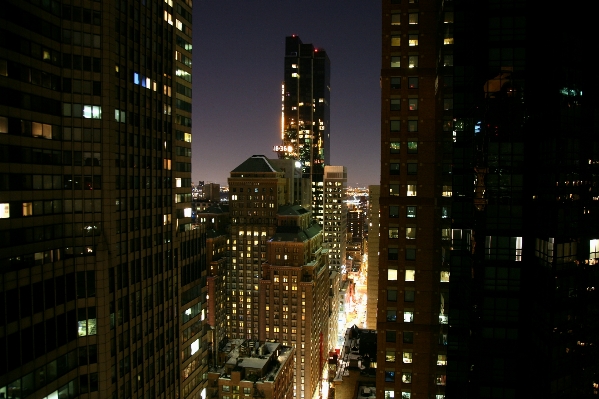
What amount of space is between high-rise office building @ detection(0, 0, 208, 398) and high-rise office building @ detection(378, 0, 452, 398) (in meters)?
29.8

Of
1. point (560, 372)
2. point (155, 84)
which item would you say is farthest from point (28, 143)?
point (560, 372)

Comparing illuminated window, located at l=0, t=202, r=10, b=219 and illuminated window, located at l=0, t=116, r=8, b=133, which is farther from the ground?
illuminated window, located at l=0, t=116, r=8, b=133

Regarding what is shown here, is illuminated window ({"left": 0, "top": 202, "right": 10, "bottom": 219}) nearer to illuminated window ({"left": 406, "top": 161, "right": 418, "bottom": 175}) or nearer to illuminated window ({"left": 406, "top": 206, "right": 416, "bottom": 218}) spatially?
illuminated window ({"left": 406, "top": 206, "right": 416, "bottom": 218})

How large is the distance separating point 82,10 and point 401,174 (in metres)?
→ 39.8

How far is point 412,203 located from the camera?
5378 centimetres

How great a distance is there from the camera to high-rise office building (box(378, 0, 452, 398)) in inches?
2087

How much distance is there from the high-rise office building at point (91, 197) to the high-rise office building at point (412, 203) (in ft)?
97.7

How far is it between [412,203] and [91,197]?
121 ft

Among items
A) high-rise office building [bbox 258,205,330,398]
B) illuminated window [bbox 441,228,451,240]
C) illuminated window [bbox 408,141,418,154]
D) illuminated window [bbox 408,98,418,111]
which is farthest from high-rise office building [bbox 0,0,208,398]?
A: high-rise office building [bbox 258,205,330,398]

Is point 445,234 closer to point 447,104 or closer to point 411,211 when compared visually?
point 411,211

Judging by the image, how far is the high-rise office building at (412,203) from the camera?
174 feet

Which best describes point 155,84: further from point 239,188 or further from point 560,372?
point 239,188

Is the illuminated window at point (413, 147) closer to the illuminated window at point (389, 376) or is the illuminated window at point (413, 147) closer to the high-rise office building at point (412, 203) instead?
the high-rise office building at point (412, 203)

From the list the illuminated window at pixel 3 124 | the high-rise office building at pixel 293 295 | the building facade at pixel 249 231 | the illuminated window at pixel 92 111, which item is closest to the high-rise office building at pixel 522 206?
the illuminated window at pixel 92 111
